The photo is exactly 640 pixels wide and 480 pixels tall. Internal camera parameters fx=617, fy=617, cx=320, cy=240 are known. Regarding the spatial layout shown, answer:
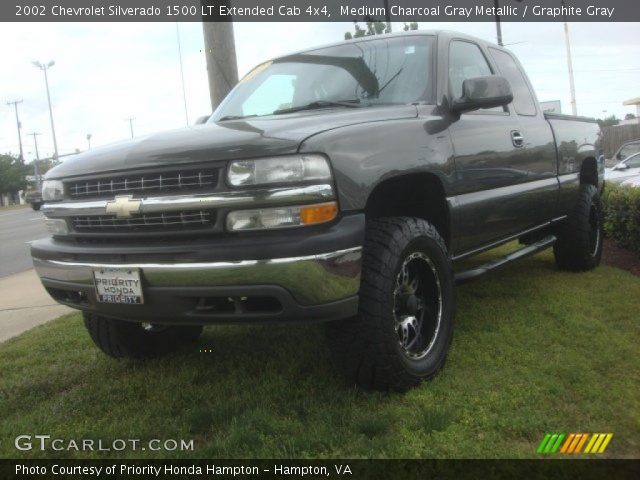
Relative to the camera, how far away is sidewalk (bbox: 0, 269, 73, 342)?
17.8ft

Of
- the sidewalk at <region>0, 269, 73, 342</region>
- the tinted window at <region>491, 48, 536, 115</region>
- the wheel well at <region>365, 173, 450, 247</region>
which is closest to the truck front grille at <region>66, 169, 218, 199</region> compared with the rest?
the wheel well at <region>365, 173, 450, 247</region>

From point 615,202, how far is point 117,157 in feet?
18.8

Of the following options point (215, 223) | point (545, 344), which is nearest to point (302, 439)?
point (215, 223)

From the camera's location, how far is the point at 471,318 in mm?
4301

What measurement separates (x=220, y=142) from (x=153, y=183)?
36 centimetres

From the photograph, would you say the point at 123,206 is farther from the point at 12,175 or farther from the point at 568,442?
the point at 12,175

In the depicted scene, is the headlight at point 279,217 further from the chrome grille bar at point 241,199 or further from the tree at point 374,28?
the tree at point 374,28

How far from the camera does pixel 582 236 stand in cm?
540

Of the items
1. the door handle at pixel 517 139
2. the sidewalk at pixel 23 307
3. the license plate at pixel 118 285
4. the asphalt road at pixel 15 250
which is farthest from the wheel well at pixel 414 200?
the asphalt road at pixel 15 250

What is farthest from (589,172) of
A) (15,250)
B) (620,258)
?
(15,250)

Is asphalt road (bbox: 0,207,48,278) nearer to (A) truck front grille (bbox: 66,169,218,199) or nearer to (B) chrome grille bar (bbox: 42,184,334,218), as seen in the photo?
(A) truck front grille (bbox: 66,169,218,199)

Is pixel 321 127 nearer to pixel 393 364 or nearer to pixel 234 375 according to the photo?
pixel 393 364

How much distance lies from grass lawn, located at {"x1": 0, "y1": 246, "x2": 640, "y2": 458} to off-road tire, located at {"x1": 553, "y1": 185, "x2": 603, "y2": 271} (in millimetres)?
898

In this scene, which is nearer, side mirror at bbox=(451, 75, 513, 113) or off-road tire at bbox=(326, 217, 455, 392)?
off-road tire at bbox=(326, 217, 455, 392)
